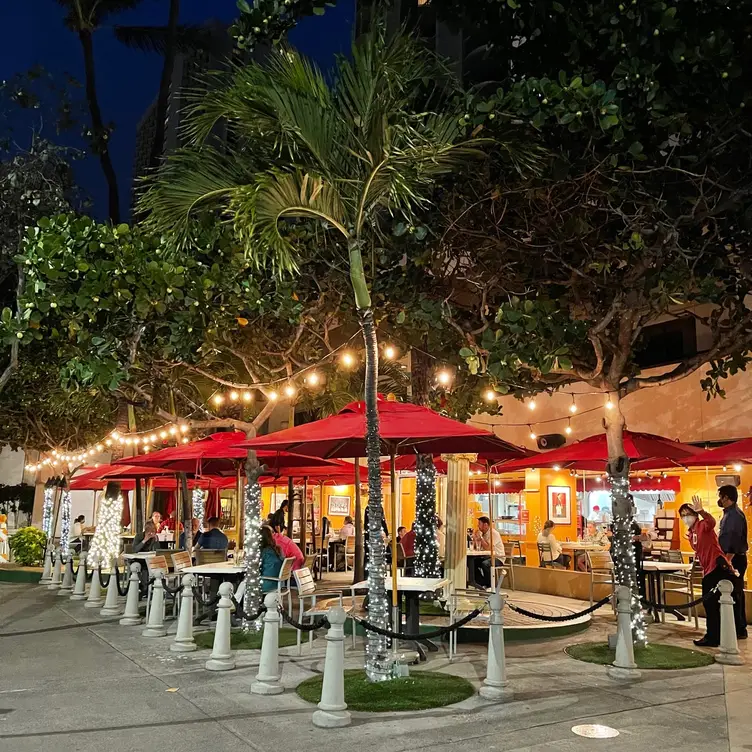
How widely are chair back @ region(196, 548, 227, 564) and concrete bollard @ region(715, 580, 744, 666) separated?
770 centimetres

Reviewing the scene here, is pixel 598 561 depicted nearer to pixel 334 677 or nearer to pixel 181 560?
pixel 181 560

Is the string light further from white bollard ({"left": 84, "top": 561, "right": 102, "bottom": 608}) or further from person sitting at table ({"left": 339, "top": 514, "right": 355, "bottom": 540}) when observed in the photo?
person sitting at table ({"left": 339, "top": 514, "right": 355, "bottom": 540})

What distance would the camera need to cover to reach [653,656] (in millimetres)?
8969

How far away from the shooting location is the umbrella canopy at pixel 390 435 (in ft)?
26.9

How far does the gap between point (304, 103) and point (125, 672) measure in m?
6.28

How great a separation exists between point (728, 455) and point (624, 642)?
4.55 metres

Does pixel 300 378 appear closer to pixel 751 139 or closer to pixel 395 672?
pixel 395 672

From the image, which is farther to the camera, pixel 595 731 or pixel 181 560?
pixel 181 560

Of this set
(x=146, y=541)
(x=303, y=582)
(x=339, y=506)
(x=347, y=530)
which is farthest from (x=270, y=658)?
(x=339, y=506)

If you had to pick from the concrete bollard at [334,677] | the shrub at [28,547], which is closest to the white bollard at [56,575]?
the shrub at [28,547]

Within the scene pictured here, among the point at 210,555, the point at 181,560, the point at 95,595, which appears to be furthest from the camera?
the point at 95,595

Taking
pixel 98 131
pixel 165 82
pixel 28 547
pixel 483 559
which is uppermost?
pixel 165 82

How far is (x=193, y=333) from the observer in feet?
37.7

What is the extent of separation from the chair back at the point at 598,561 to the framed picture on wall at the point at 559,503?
16.6 ft
